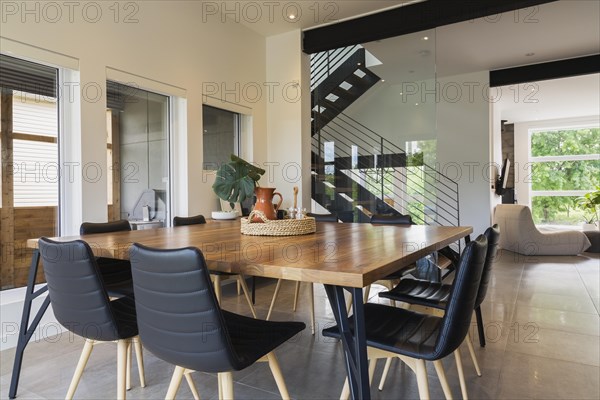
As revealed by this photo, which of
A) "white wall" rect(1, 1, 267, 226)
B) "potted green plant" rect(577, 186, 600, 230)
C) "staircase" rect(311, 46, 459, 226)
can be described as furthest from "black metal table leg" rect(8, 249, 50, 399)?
"potted green plant" rect(577, 186, 600, 230)

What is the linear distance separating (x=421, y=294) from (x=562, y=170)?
32.8 ft

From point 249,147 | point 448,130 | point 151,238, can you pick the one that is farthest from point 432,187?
point 151,238

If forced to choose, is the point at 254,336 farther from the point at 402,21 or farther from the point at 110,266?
the point at 402,21

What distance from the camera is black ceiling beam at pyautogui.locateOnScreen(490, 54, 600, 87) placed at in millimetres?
5777

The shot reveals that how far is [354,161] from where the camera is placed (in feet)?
15.7

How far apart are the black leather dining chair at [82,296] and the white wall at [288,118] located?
11.0 feet

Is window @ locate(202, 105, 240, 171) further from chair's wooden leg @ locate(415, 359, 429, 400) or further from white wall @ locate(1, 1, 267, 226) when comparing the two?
→ chair's wooden leg @ locate(415, 359, 429, 400)

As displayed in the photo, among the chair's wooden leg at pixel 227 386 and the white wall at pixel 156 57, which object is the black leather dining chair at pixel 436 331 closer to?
the chair's wooden leg at pixel 227 386

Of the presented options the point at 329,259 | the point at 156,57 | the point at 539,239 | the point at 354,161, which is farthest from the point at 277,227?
the point at 539,239

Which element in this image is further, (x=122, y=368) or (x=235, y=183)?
(x=235, y=183)

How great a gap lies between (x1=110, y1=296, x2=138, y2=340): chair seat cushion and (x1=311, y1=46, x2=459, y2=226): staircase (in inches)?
127

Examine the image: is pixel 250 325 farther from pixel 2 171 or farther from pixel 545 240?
pixel 545 240

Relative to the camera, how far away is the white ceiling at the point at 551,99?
7020 millimetres

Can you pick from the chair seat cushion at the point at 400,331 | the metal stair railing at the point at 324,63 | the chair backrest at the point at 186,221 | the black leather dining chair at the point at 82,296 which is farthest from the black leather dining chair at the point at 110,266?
the metal stair railing at the point at 324,63
